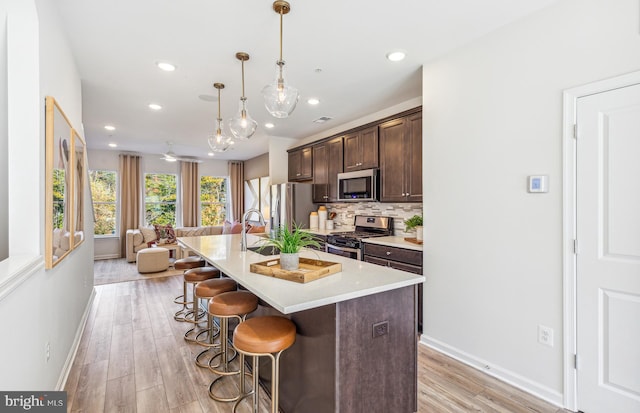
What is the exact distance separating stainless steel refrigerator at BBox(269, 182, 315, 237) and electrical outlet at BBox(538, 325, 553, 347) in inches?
145

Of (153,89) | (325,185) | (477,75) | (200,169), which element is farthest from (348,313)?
(200,169)

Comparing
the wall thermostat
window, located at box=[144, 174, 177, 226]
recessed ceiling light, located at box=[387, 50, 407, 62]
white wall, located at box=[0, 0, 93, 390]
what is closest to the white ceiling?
recessed ceiling light, located at box=[387, 50, 407, 62]

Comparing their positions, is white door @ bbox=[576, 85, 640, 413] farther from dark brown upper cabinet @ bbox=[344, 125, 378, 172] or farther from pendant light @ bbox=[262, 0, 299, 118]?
dark brown upper cabinet @ bbox=[344, 125, 378, 172]

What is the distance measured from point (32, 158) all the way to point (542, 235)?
3.13 meters

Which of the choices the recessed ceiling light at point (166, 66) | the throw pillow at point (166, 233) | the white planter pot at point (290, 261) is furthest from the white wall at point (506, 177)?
the throw pillow at point (166, 233)

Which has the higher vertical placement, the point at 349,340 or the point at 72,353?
the point at 349,340

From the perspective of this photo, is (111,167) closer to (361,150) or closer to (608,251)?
(361,150)

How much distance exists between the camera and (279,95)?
2211mm

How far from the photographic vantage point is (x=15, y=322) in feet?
4.41

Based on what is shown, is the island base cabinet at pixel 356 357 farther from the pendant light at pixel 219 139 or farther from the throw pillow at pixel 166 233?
the throw pillow at pixel 166 233

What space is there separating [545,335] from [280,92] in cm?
247

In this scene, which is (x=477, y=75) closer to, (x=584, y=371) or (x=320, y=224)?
(x=584, y=371)

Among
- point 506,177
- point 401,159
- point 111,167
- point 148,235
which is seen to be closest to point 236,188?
point 148,235

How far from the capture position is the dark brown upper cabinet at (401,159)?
3559mm
